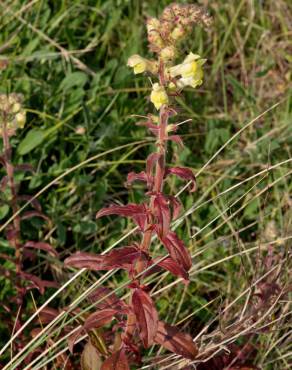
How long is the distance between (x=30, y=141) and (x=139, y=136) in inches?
23.4

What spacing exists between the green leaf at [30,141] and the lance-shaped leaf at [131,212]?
1102 mm

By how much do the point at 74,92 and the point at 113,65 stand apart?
0.34m

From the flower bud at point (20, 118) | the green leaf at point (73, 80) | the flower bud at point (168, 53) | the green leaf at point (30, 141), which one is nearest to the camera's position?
the flower bud at point (168, 53)

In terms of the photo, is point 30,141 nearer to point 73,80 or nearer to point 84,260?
point 73,80

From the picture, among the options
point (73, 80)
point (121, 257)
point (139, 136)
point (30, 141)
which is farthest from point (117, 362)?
point (73, 80)

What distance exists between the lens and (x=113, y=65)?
3.48 metres

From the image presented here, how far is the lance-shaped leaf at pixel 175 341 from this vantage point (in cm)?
203

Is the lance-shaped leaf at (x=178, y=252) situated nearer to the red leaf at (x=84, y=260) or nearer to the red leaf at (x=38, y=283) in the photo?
the red leaf at (x=84, y=260)

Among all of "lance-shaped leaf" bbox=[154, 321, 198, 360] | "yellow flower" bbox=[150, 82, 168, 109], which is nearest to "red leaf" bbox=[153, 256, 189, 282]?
"lance-shaped leaf" bbox=[154, 321, 198, 360]

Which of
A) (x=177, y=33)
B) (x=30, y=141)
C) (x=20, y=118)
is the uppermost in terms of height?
(x=177, y=33)

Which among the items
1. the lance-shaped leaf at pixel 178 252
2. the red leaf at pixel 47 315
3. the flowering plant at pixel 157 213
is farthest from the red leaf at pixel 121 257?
the red leaf at pixel 47 315

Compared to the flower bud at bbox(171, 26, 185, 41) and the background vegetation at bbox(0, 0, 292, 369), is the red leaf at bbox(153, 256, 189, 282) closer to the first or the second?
the background vegetation at bbox(0, 0, 292, 369)

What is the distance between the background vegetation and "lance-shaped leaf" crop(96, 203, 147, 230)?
0.59m

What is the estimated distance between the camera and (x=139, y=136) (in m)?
3.28
